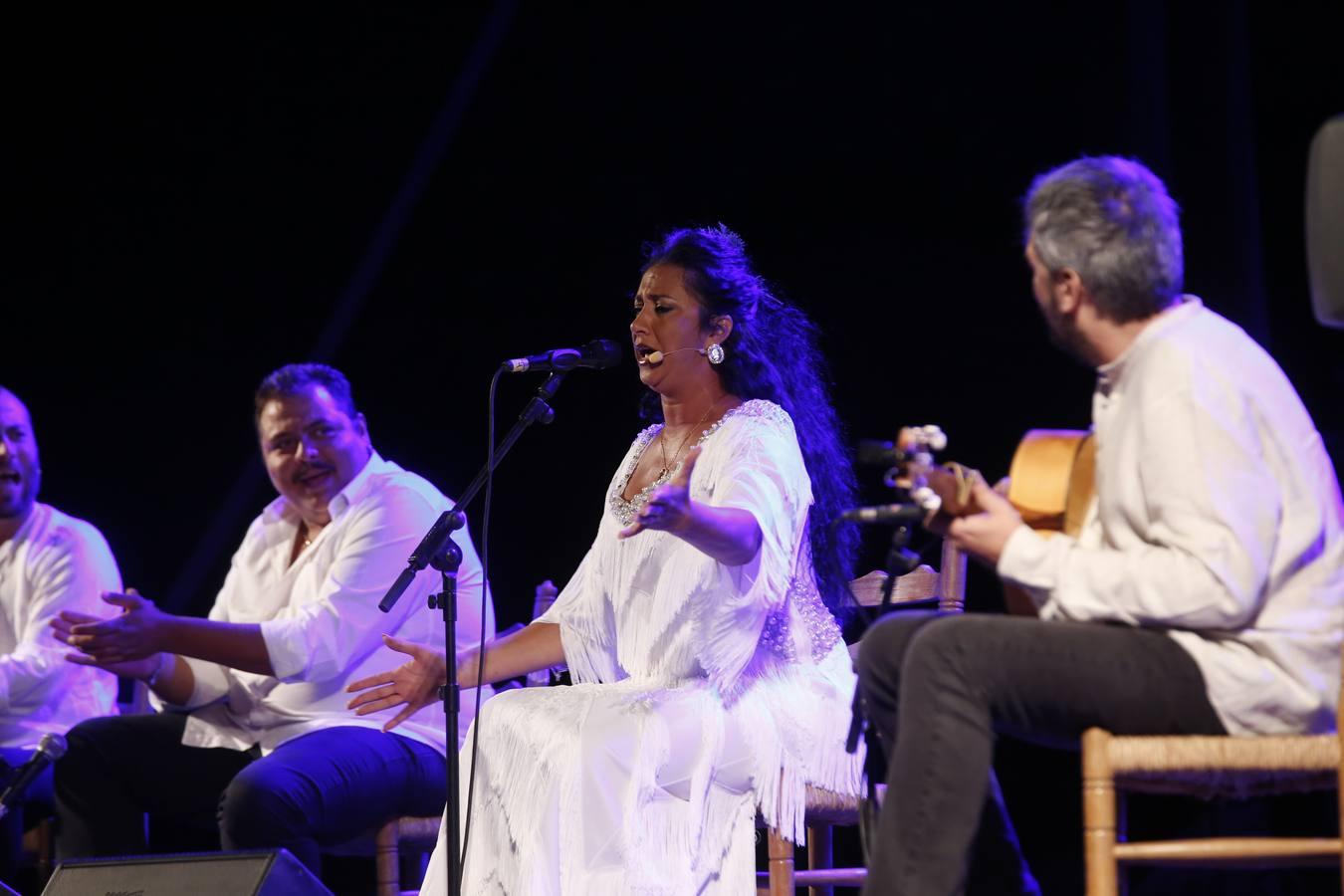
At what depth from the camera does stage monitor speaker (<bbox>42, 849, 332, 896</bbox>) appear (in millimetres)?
2803

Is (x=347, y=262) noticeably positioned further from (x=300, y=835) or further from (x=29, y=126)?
(x=300, y=835)

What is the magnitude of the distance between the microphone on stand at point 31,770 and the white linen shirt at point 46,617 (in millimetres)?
515

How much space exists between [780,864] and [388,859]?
2.89 ft

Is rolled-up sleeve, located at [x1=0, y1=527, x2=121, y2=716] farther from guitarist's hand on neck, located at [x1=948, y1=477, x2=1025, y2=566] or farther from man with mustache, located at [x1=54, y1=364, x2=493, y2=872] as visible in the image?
guitarist's hand on neck, located at [x1=948, y1=477, x2=1025, y2=566]

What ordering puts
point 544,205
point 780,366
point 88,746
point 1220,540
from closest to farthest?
point 1220,540 < point 780,366 < point 88,746 < point 544,205

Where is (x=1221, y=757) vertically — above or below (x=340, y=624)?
Result: below

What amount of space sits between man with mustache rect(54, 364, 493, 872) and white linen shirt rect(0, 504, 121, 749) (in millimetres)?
377

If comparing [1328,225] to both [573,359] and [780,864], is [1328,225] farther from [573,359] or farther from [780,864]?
[780,864]

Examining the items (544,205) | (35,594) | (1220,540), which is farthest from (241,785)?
(544,205)

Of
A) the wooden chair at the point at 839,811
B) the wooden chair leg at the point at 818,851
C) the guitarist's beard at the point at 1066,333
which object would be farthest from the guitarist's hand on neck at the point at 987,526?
the wooden chair leg at the point at 818,851

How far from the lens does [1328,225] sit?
230 centimetres

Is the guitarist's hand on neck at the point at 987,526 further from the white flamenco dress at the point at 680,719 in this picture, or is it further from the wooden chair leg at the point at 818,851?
the wooden chair leg at the point at 818,851

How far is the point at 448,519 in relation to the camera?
306cm

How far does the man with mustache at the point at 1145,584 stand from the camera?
210 cm
